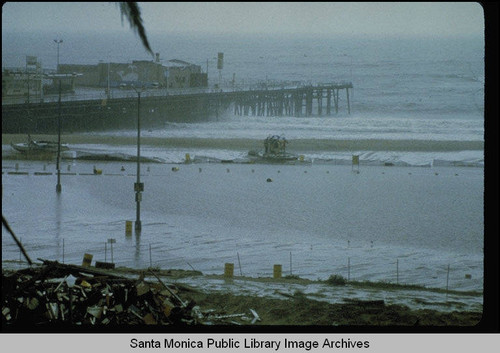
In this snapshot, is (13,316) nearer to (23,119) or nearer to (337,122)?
(23,119)

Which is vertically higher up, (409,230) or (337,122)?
(337,122)

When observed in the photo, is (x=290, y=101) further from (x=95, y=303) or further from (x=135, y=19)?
(x=135, y=19)

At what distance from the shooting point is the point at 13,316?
7113 millimetres

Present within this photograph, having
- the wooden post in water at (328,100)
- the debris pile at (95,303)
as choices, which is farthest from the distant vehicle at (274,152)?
the debris pile at (95,303)

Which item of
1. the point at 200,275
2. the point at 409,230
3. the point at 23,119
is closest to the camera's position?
the point at 200,275

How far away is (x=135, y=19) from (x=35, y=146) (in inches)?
362

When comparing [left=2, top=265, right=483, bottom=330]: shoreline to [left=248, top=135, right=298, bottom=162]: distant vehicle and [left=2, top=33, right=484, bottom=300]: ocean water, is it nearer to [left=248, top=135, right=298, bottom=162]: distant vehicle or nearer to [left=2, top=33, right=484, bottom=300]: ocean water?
[left=2, top=33, right=484, bottom=300]: ocean water

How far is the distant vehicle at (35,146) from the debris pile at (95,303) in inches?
158

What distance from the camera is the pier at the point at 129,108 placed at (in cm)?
1064

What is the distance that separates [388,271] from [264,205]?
4030mm

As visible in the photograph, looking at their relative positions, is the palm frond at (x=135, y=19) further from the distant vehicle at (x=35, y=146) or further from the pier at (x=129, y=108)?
the distant vehicle at (x=35, y=146)

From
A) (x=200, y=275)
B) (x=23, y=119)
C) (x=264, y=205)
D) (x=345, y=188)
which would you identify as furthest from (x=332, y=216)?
(x=23, y=119)

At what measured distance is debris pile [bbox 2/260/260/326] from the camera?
716cm

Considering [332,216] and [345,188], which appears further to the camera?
[345,188]
